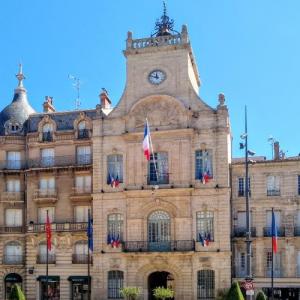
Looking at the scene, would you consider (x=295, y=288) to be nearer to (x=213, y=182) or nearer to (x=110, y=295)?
(x=213, y=182)

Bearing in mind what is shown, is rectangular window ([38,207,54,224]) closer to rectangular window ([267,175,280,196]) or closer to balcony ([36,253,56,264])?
balcony ([36,253,56,264])

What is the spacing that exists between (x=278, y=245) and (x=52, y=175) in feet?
67.2

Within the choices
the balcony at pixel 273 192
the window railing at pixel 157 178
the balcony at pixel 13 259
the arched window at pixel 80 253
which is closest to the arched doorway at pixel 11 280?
the balcony at pixel 13 259

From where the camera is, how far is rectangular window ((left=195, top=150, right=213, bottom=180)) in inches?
2039

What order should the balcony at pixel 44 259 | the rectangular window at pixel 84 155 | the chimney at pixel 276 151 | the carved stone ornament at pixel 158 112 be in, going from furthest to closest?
the rectangular window at pixel 84 155 → the balcony at pixel 44 259 → the chimney at pixel 276 151 → the carved stone ornament at pixel 158 112

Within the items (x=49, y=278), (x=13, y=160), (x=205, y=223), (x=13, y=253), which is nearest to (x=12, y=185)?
(x=13, y=160)

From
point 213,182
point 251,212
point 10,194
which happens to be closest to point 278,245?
point 251,212

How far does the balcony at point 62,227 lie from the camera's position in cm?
5597

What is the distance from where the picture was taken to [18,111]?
61.2 m

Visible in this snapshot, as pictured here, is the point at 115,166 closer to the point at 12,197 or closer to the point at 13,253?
the point at 12,197

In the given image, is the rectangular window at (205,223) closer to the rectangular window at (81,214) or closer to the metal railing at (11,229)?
the rectangular window at (81,214)

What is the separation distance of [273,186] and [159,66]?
13685 mm

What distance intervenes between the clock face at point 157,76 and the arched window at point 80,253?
1504 centimetres

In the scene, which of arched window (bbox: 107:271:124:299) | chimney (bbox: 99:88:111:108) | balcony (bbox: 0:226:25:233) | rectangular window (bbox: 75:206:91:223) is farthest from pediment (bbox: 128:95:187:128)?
balcony (bbox: 0:226:25:233)
